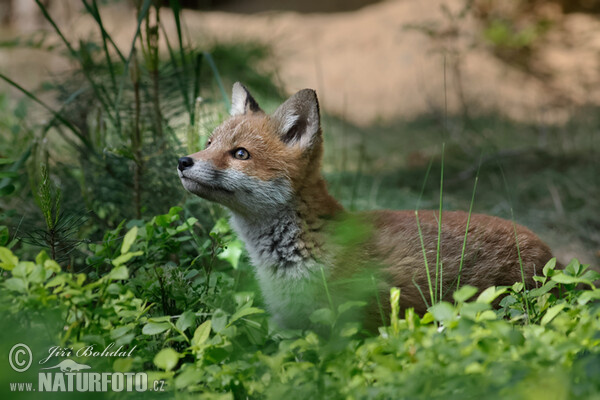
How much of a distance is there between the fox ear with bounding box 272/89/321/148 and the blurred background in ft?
2.34

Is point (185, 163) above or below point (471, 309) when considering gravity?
above

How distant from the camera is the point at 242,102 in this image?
12.5 ft

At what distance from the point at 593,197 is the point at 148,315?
4.52m

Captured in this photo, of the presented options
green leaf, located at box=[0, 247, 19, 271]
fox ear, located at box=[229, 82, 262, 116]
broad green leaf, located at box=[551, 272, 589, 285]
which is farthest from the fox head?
broad green leaf, located at box=[551, 272, 589, 285]

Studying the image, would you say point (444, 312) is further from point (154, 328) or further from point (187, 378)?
point (154, 328)

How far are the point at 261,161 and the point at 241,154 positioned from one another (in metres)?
0.12

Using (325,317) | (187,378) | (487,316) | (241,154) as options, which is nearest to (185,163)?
(241,154)

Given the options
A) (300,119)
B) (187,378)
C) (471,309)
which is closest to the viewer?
(187,378)

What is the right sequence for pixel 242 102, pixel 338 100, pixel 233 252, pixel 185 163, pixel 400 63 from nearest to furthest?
pixel 185 163 < pixel 233 252 < pixel 242 102 < pixel 338 100 < pixel 400 63

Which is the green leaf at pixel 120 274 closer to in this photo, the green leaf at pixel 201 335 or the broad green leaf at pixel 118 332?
the broad green leaf at pixel 118 332

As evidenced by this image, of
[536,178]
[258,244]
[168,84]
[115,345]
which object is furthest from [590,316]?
[536,178]

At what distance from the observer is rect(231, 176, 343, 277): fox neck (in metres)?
3.11

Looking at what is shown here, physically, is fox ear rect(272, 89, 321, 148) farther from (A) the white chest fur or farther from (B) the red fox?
(A) the white chest fur

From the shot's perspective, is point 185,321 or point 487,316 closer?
point 487,316
